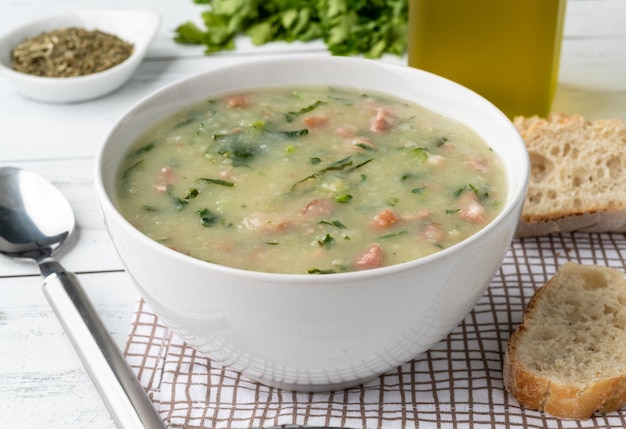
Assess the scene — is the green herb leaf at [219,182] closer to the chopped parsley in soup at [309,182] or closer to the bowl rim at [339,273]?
the chopped parsley in soup at [309,182]

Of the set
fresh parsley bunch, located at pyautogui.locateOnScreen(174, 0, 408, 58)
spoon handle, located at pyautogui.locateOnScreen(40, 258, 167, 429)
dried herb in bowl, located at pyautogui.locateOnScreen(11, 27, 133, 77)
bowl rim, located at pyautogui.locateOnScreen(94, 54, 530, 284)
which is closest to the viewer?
bowl rim, located at pyautogui.locateOnScreen(94, 54, 530, 284)

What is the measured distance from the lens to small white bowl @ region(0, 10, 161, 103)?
3504 millimetres

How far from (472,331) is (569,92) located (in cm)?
165

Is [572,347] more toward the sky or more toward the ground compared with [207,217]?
more toward the ground

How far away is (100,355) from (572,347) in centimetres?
115

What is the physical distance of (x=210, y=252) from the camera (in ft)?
6.25

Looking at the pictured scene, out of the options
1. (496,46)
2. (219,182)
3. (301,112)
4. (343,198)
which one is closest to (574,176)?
(496,46)

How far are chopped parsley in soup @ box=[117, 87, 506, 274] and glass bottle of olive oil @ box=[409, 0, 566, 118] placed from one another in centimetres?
75

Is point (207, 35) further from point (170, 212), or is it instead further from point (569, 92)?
point (170, 212)

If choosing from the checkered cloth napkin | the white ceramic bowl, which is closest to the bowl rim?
the white ceramic bowl

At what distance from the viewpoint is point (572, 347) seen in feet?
7.16

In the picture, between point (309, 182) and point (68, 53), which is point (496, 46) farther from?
point (68, 53)

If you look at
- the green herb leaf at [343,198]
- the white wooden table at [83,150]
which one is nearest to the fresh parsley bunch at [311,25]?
the white wooden table at [83,150]

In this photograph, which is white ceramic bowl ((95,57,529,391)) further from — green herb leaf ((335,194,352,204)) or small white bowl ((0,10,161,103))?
small white bowl ((0,10,161,103))
